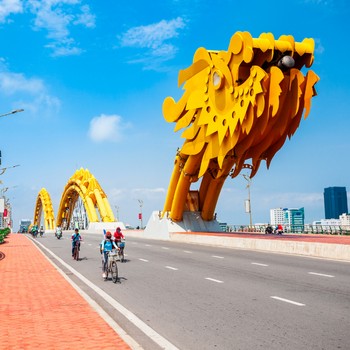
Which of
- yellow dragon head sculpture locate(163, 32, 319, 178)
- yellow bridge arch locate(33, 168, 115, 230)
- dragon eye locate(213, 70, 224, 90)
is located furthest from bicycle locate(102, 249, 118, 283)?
yellow bridge arch locate(33, 168, 115, 230)

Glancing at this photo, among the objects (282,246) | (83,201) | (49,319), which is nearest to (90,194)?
(83,201)

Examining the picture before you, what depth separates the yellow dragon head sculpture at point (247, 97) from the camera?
22.8 m

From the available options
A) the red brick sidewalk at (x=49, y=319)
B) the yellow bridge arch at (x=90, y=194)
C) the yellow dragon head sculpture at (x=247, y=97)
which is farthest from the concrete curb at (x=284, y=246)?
the yellow bridge arch at (x=90, y=194)

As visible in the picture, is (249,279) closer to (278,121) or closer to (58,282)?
(58,282)

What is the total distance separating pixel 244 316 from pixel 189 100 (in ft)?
75.5

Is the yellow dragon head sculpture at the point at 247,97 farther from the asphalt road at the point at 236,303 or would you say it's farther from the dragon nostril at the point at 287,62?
the asphalt road at the point at 236,303

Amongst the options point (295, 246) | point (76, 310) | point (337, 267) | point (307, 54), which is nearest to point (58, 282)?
point (76, 310)

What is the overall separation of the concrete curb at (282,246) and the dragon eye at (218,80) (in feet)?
33.3

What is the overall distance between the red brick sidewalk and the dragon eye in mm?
17829

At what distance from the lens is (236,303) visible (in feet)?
27.3

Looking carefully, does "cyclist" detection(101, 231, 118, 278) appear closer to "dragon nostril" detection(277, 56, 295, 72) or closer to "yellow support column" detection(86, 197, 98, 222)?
"dragon nostril" detection(277, 56, 295, 72)

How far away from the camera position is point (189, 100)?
94.0ft

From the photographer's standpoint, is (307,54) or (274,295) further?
(307,54)

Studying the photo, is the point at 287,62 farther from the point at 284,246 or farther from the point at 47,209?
the point at 47,209
